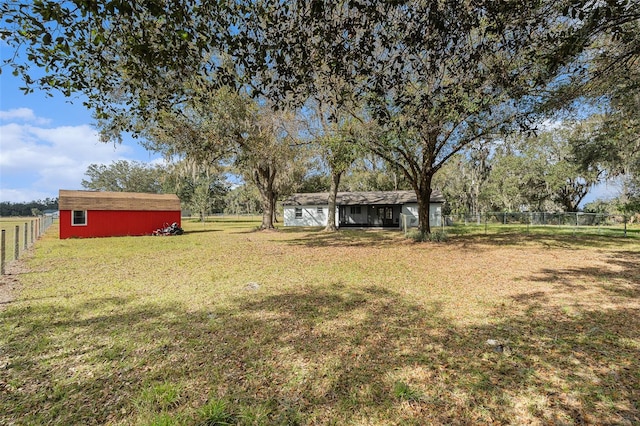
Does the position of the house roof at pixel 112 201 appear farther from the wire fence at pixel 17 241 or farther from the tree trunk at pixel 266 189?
the tree trunk at pixel 266 189

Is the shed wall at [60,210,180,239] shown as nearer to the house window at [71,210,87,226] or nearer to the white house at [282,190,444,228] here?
the house window at [71,210,87,226]

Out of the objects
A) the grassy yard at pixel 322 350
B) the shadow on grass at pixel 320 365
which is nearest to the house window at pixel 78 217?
the grassy yard at pixel 322 350

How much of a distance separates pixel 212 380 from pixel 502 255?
10486mm

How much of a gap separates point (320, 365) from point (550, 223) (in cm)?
2768

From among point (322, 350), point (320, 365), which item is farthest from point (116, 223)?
point (320, 365)

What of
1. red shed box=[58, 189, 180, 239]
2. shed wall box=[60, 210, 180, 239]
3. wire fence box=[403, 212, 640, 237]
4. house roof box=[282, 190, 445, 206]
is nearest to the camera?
shed wall box=[60, 210, 180, 239]

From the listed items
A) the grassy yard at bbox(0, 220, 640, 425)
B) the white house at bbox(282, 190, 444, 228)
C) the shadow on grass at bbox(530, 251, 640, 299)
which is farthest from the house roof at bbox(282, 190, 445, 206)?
the grassy yard at bbox(0, 220, 640, 425)

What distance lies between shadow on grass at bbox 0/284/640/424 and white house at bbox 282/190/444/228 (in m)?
21.3

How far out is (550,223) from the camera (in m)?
23.4

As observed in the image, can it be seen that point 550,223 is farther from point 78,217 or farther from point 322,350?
point 78,217

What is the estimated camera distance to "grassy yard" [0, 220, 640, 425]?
2.41m

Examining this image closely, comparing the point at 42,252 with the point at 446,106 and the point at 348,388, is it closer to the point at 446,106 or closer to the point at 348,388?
the point at 348,388

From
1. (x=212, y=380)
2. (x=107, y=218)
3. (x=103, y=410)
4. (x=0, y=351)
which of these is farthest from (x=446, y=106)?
(x=107, y=218)

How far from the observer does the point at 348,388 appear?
267 cm
